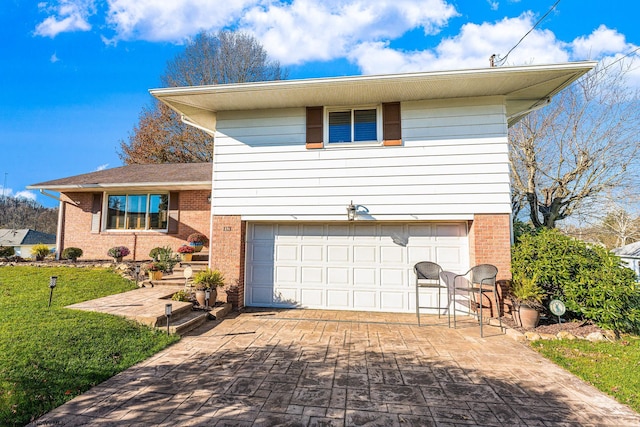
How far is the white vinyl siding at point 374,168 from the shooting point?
6.20 meters

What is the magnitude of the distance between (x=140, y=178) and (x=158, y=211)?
1478 millimetres

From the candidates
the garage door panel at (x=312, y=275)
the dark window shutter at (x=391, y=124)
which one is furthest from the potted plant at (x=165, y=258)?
the dark window shutter at (x=391, y=124)

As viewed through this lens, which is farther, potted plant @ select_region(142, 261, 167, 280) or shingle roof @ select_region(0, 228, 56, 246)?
shingle roof @ select_region(0, 228, 56, 246)

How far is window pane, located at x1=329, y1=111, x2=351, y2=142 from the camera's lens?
22.3ft

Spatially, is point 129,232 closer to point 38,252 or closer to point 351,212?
point 38,252

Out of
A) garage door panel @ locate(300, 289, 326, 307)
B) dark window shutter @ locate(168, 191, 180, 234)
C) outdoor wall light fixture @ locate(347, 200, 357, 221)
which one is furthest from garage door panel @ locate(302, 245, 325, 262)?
dark window shutter @ locate(168, 191, 180, 234)

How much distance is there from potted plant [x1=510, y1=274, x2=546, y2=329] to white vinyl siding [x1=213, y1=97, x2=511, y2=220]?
4.88ft

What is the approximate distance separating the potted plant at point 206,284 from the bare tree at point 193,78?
14.5 metres

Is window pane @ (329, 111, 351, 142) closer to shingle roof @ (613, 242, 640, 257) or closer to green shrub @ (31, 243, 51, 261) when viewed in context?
shingle roof @ (613, 242, 640, 257)

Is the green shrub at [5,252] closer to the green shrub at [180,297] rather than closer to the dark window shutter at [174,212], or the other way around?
the dark window shutter at [174,212]

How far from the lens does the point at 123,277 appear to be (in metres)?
8.38

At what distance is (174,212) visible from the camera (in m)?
10.6

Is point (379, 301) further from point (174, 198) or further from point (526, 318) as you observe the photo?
point (174, 198)

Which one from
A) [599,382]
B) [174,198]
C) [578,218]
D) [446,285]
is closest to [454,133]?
[446,285]
